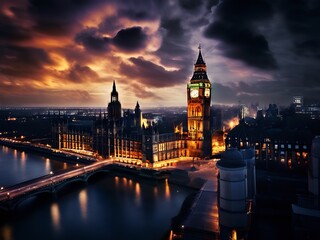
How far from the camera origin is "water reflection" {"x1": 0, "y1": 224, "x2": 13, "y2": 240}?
37.5m

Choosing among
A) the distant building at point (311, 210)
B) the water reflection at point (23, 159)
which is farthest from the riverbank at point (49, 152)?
the distant building at point (311, 210)

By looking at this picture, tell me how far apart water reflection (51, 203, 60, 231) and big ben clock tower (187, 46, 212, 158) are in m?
39.2

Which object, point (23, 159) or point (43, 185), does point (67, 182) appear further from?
point (23, 159)

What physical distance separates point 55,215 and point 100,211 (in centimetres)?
710

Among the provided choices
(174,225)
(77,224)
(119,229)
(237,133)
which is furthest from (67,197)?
(237,133)

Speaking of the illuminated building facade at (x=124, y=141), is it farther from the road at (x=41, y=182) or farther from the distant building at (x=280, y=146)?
the distant building at (x=280, y=146)

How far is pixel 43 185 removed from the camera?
4931 centimetres

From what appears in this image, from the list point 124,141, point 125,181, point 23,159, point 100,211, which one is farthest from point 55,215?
point 23,159

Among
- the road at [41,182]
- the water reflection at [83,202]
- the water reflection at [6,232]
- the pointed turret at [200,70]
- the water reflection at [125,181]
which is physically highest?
the pointed turret at [200,70]

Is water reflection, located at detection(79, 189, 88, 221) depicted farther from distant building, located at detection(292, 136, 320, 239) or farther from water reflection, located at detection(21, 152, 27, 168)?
water reflection, located at detection(21, 152, 27, 168)

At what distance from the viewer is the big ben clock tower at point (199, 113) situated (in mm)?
75125

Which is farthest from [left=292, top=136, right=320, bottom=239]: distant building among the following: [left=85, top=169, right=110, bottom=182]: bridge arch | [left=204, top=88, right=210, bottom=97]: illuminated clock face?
[left=204, top=88, right=210, bottom=97]: illuminated clock face

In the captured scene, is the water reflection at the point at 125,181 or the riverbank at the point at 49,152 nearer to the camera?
the water reflection at the point at 125,181

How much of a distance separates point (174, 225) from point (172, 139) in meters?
36.8
